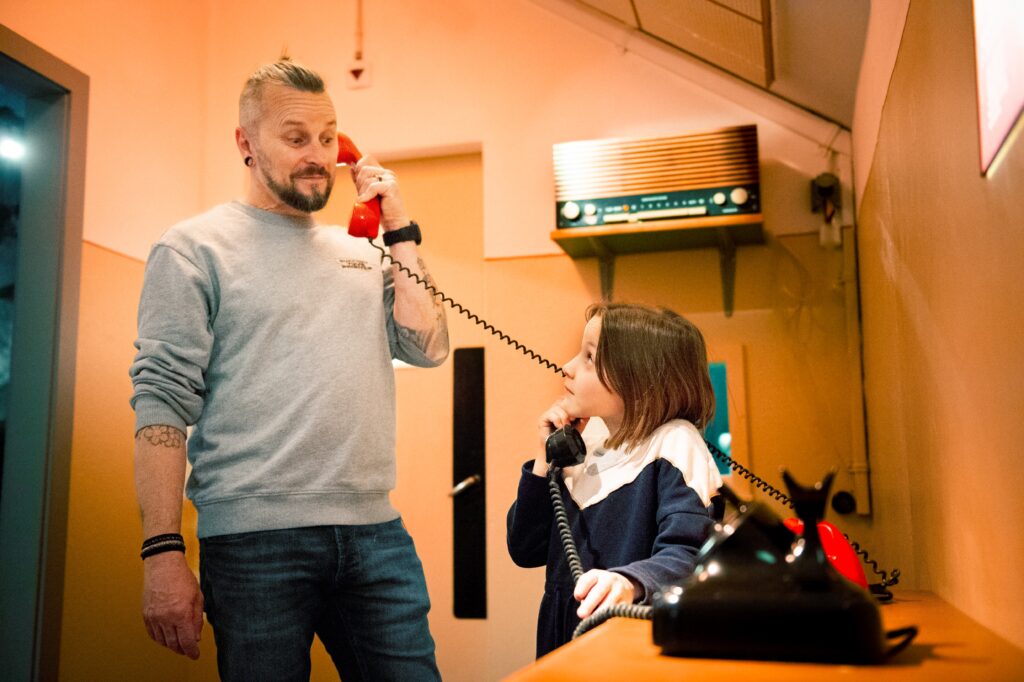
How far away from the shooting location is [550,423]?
1580mm

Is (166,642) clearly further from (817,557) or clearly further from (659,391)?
(817,557)

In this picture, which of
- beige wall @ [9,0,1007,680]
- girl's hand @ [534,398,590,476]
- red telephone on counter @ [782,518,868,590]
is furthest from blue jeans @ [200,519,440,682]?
→ beige wall @ [9,0,1007,680]

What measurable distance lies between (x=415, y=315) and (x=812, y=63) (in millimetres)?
1551

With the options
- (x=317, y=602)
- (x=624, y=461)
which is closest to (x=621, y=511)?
(x=624, y=461)

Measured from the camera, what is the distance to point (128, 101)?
3.10 metres

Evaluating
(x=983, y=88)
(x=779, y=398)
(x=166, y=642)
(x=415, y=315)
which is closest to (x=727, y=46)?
(x=779, y=398)

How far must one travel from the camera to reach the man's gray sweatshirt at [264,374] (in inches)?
59.0

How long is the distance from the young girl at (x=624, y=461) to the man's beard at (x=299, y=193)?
0.56 meters

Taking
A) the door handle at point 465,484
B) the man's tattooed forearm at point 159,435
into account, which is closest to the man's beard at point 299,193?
the man's tattooed forearm at point 159,435

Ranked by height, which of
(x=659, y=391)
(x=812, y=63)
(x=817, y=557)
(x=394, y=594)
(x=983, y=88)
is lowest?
(x=394, y=594)

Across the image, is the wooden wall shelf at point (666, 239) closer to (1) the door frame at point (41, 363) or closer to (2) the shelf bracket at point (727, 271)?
(2) the shelf bracket at point (727, 271)

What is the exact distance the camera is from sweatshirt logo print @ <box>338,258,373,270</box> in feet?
5.63

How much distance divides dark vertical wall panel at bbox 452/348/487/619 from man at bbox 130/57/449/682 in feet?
4.85

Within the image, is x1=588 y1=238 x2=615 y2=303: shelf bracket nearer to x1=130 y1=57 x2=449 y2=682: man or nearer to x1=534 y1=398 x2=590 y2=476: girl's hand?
x1=130 y1=57 x2=449 y2=682: man
